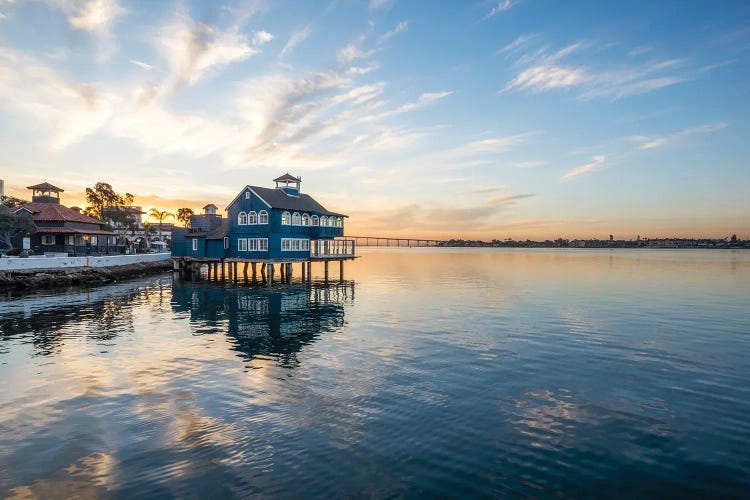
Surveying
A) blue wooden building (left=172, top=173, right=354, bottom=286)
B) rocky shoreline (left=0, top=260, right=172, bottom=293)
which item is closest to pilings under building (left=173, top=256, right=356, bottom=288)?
blue wooden building (left=172, top=173, right=354, bottom=286)

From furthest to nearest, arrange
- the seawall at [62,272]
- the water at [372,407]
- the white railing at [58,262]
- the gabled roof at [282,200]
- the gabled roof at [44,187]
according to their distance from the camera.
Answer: the gabled roof at [44,187], the gabled roof at [282,200], the white railing at [58,262], the seawall at [62,272], the water at [372,407]

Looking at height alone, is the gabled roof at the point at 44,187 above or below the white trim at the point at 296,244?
above

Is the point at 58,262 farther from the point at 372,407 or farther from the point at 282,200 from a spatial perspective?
the point at 372,407

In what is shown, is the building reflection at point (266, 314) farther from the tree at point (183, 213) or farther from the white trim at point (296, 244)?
the tree at point (183, 213)

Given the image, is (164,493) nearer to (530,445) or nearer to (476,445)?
(476,445)

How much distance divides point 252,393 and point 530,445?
947cm

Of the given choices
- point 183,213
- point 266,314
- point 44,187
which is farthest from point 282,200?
point 183,213

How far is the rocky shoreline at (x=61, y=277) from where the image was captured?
43188mm

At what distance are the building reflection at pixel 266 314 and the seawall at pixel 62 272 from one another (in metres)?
10.2

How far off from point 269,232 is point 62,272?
949 inches

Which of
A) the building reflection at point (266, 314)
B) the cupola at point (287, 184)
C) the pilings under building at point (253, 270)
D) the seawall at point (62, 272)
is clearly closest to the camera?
the building reflection at point (266, 314)

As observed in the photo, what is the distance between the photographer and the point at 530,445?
11.3 metres

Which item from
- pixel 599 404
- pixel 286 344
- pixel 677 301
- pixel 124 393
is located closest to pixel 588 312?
pixel 677 301

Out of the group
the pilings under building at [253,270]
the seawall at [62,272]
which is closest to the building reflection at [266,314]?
the pilings under building at [253,270]
